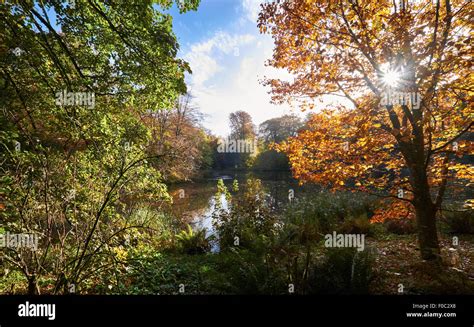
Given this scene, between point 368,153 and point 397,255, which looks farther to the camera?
point 397,255

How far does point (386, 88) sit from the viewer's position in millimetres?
4035

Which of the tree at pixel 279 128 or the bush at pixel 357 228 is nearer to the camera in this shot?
the bush at pixel 357 228

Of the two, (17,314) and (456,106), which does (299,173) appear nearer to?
(456,106)

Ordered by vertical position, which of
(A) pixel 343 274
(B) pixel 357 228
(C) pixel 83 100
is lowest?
(B) pixel 357 228

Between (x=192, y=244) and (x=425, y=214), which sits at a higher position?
(x=425, y=214)

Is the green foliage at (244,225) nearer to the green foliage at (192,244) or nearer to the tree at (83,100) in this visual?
the green foliage at (192,244)

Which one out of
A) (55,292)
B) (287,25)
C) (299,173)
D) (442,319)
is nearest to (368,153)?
(299,173)

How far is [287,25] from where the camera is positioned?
4.81 metres

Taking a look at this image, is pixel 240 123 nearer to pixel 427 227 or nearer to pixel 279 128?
pixel 279 128

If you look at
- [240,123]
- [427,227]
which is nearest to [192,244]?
[427,227]

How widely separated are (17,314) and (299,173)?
16.4 feet

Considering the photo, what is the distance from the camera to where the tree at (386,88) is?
343 centimetres

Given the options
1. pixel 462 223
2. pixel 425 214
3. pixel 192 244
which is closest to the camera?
pixel 425 214

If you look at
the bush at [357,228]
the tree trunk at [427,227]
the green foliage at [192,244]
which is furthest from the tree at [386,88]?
the green foliage at [192,244]
